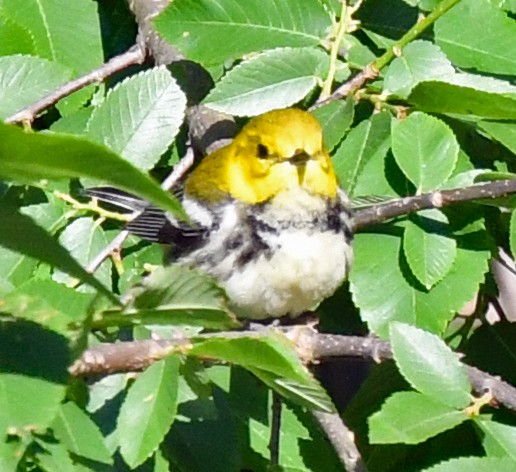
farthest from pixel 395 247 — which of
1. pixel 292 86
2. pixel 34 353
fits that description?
pixel 34 353

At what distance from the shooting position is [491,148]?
1982 mm

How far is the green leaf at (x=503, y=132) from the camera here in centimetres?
175

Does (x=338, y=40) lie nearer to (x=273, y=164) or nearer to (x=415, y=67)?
(x=415, y=67)

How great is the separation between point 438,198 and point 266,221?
0.66 meters

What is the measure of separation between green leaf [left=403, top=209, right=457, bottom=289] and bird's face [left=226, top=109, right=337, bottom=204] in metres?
0.35

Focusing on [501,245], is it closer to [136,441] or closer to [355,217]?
[355,217]

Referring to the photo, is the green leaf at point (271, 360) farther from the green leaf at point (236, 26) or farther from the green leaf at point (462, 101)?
the green leaf at point (236, 26)

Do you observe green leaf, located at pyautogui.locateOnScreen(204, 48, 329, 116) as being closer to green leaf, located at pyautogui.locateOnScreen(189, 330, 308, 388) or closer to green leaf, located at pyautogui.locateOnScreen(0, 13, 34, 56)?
green leaf, located at pyautogui.locateOnScreen(0, 13, 34, 56)

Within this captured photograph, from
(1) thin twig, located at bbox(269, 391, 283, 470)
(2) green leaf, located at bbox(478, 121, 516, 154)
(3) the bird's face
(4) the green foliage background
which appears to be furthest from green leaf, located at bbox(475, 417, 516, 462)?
(3) the bird's face

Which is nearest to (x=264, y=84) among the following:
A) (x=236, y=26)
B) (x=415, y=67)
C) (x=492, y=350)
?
(x=236, y=26)

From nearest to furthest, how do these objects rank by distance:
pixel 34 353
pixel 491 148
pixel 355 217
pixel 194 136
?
pixel 34 353 < pixel 355 217 < pixel 491 148 < pixel 194 136

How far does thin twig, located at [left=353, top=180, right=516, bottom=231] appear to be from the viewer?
1548mm

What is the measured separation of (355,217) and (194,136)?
576 millimetres

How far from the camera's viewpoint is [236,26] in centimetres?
184
